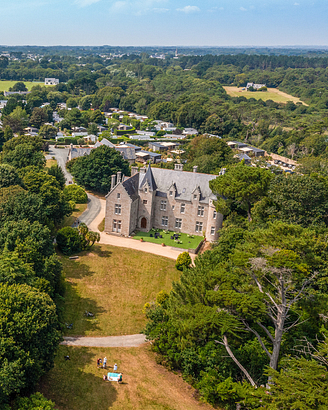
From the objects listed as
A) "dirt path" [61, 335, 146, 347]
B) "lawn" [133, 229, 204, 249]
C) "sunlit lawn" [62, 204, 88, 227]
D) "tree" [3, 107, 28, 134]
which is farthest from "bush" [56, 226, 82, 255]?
"tree" [3, 107, 28, 134]

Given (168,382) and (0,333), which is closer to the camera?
(0,333)

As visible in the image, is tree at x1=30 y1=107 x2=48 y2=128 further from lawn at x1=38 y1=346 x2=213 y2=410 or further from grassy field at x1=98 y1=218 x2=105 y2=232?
lawn at x1=38 y1=346 x2=213 y2=410

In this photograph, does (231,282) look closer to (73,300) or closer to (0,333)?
(0,333)

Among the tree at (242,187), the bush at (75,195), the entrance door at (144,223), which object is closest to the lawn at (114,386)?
the tree at (242,187)

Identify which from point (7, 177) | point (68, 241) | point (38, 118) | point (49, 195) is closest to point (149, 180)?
point (49, 195)

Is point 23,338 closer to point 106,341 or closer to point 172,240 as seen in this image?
point 106,341

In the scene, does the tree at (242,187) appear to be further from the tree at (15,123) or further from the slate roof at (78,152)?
the tree at (15,123)

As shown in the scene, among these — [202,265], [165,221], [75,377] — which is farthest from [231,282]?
[165,221]
